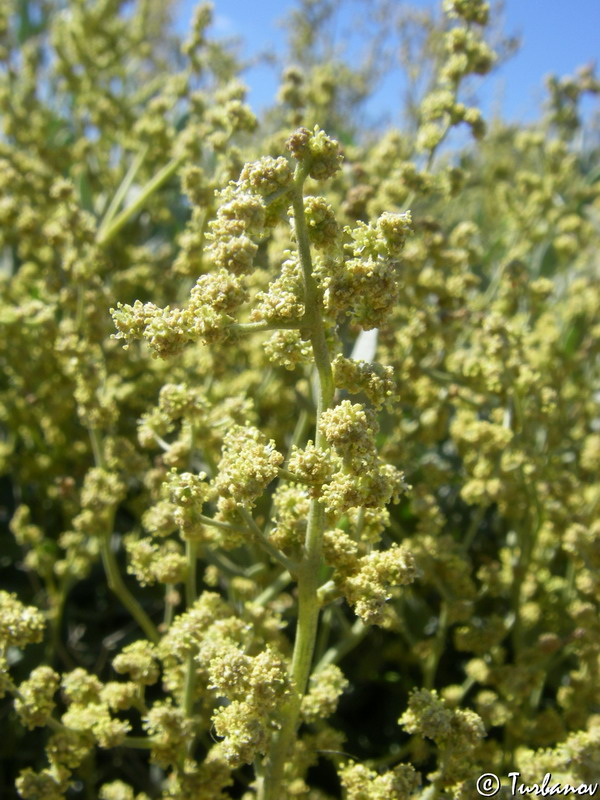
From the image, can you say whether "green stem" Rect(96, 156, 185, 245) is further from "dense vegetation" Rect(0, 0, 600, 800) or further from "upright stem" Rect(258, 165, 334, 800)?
"upright stem" Rect(258, 165, 334, 800)

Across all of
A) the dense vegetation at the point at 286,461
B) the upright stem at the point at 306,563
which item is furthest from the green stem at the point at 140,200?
the upright stem at the point at 306,563

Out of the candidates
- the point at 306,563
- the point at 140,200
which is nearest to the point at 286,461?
the point at 306,563

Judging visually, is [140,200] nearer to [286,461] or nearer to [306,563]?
[286,461]

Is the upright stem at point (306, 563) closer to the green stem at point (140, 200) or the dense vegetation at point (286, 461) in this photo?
the dense vegetation at point (286, 461)

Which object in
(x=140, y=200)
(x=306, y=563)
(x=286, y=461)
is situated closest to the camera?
(x=306, y=563)

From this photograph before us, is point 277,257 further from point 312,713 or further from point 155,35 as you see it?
point 155,35

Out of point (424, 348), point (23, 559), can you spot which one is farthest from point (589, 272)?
point (23, 559)

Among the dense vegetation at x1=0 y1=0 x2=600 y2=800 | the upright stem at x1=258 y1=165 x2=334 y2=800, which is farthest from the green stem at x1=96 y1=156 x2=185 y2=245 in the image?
the upright stem at x1=258 y1=165 x2=334 y2=800
